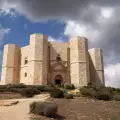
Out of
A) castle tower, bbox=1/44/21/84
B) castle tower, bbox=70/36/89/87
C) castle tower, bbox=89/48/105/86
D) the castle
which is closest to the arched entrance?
the castle

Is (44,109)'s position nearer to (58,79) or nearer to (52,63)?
(52,63)

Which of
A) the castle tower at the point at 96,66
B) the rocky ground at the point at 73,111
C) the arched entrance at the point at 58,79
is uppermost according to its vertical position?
the castle tower at the point at 96,66

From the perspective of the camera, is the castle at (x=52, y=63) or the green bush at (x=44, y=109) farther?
the castle at (x=52, y=63)

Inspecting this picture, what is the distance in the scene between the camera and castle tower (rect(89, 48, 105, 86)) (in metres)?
44.9

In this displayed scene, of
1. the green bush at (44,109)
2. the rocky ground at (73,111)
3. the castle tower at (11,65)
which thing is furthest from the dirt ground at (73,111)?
the castle tower at (11,65)

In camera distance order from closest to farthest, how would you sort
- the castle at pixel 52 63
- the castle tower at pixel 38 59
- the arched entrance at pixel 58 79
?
the castle tower at pixel 38 59 → the castle at pixel 52 63 → the arched entrance at pixel 58 79

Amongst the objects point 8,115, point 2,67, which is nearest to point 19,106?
point 8,115

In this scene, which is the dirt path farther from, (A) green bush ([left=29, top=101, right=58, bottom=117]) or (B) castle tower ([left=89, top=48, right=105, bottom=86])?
(B) castle tower ([left=89, top=48, right=105, bottom=86])

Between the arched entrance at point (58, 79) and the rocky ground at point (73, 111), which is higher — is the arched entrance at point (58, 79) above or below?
above

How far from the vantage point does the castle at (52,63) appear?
3938cm

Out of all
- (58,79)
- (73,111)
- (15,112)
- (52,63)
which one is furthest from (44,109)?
(58,79)

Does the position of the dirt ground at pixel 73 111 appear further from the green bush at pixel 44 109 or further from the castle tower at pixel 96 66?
the castle tower at pixel 96 66

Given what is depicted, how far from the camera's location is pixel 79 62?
40156 mm

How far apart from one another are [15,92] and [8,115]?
12365 millimetres
